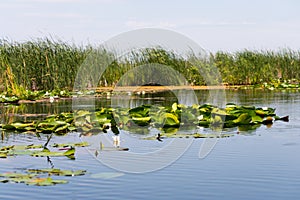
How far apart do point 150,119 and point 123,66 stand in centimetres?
1453

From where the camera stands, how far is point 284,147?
790 centimetres

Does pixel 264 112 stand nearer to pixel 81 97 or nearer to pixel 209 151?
pixel 209 151

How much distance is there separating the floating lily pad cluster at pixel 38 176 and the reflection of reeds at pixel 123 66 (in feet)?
41.3

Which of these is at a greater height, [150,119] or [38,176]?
[150,119]

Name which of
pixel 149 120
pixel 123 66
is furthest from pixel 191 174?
pixel 123 66

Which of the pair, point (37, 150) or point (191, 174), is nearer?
point (191, 174)

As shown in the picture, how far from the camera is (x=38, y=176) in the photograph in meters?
6.12

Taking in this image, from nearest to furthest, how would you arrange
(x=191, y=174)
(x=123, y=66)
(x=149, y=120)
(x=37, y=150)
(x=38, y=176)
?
(x=38, y=176) < (x=191, y=174) < (x=37, y=150) < (x=149, y=120) < (x=123, y=66)

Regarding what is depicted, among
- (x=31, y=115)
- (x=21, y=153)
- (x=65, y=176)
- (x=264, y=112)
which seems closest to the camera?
(x=65, y=176)

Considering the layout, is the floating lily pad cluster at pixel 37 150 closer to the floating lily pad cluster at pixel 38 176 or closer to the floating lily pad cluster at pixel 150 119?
the floating lily pad cluster at pixel 38 176

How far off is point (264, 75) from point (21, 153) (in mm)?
22895

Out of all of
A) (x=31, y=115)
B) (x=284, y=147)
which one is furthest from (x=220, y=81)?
(x=284, y=147)

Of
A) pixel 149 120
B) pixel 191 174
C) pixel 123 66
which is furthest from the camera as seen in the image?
pixel 123 66

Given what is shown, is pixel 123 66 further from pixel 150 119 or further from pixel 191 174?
pixel 191 174
